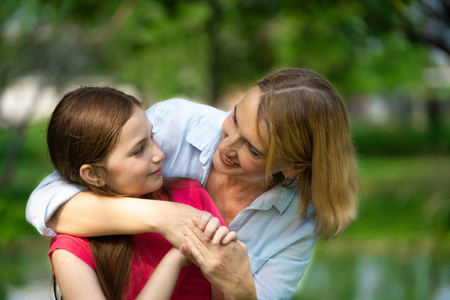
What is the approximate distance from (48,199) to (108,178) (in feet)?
0.76

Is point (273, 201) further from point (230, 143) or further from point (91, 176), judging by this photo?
point (91, 176)

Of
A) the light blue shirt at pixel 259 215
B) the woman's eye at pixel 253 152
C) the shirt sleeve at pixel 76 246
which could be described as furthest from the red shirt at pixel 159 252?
the woman's eye at pixel 253 152

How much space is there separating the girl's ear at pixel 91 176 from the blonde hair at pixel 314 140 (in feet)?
2.08

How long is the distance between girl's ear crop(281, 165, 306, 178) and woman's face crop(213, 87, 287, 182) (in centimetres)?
5

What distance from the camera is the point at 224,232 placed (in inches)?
85.0

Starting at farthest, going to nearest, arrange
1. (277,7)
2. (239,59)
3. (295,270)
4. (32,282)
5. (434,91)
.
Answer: (434,91) → (239,59) → (32,282) → (277,7) → (295,270)

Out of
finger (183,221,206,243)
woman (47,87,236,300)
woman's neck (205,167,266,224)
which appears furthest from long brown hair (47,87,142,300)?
woman's neck (205,167,266,224)


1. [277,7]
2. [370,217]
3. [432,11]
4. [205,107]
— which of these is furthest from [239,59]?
[205,107]

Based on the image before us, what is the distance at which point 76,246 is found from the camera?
2168mm

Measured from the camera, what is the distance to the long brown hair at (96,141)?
7.06 ft

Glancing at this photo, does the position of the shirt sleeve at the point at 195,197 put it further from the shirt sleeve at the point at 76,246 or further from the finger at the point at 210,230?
the shirt sleeve at the point at 76,246

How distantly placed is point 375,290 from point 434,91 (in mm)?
15145

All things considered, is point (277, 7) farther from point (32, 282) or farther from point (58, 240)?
point (58, 240)

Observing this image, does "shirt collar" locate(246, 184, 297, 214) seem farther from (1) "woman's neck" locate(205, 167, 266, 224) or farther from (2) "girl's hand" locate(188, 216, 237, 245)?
(2) "girl's hand" locate(188, 216, 237, 245)
